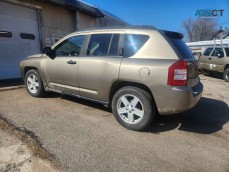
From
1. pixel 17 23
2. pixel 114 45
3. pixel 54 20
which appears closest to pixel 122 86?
pixel 114 45

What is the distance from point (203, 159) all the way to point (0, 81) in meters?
7.74

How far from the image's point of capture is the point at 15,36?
9.21m

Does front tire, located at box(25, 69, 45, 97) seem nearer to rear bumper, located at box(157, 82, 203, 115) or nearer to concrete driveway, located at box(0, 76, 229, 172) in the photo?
concrete driveway, located at box(0, 76, 229, 172)

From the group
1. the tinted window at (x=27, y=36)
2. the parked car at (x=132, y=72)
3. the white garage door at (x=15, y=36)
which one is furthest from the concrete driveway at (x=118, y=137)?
the tinted window at (x=27, y=36)

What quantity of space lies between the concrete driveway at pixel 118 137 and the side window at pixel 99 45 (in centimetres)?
133

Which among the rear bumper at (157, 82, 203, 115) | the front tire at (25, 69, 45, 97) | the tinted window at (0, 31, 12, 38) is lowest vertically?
the front tire at (25, 69, 45, 97)

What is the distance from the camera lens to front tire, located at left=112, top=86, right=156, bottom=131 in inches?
159

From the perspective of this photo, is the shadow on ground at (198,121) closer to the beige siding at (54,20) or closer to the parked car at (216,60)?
the parked car at (216,60)

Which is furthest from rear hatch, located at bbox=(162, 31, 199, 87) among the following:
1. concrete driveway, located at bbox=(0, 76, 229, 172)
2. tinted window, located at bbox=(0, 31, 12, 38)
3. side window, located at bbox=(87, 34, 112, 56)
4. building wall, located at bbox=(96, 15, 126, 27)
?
building wall, located at bbox=(96, 15, 126, 27)

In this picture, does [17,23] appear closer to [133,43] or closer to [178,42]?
[133,43]

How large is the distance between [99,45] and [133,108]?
4.92 ft

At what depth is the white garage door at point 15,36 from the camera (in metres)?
8.77

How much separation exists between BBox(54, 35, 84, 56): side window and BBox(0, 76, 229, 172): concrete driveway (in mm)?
1257

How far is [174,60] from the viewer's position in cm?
383
